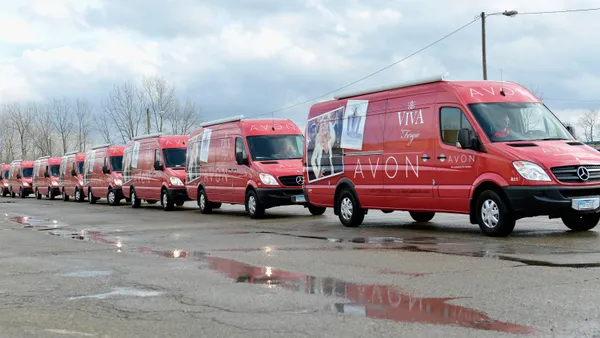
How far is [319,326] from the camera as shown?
5.44 m

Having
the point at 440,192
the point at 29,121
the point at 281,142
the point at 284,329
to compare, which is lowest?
the point at 284,329

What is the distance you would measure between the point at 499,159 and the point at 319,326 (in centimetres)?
652

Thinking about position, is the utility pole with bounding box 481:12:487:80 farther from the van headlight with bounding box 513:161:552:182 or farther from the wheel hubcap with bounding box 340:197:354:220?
the van headlight with bounding box 513:161:552:182

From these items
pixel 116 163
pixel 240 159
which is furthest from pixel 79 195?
pixel 240 159

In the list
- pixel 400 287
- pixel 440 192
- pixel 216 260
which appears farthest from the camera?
pixel 440 192

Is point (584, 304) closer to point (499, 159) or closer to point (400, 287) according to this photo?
point (400, 287)

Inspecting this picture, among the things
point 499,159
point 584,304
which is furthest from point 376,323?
point 499,159

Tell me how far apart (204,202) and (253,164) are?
13.7 feet

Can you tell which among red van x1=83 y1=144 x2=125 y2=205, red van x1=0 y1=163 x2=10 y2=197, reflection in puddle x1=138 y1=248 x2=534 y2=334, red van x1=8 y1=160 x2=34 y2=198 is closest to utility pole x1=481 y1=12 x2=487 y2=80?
red van x1=83 y1=144 x2=125 y2=205

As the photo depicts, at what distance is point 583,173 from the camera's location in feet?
35.2

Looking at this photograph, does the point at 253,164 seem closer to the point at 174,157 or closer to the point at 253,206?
the point at 253,206

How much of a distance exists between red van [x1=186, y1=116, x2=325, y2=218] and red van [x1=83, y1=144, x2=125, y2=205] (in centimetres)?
1096

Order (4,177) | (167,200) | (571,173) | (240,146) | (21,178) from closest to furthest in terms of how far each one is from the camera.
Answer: (571,173) → (240,146) → (167,200) → (21,178) → (4,177)

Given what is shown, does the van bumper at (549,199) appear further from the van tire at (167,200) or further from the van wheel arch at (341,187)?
the van tire at (167,200)
